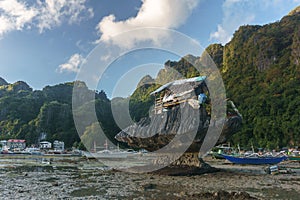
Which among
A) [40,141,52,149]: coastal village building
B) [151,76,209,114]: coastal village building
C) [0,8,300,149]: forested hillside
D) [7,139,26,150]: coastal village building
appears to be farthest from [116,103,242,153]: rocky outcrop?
[7,139,26,150]: coastal village building

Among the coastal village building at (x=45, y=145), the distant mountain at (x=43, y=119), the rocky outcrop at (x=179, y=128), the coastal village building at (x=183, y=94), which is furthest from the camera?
the distant mountain at (x=43, y=119)

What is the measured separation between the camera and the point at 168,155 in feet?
65.0

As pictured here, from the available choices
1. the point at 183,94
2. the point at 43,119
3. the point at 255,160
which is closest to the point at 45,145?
the point at 43,119

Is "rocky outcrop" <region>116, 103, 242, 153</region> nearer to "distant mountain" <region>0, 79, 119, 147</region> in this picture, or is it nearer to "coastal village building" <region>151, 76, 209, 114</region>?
"coastal village building" <region>151, 76, 209, 114</region>

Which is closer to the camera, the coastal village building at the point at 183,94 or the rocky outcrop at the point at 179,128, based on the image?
the rocky outcrop at the point at 179,128

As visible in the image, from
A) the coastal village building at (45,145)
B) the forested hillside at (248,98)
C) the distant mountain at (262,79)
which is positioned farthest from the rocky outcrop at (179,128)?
the coastal village building at (45,145)

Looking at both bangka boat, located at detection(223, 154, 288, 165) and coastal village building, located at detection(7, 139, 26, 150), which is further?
coastal village building, located at detection(7, 139, 26, 150)

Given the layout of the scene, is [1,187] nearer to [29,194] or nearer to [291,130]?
[29,194]

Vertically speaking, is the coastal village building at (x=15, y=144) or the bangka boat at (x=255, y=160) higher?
the coastal village building at (x=15, y=144)

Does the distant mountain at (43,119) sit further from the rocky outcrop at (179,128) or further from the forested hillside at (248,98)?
the rocky outcrop at (179,128)

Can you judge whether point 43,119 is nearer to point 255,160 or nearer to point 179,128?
point 255,160

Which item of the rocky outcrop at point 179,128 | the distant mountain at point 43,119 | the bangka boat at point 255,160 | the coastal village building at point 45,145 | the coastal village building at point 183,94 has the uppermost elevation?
the distant mountain at point 43,119

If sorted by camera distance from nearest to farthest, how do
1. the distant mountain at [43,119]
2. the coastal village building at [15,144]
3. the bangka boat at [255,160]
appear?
the bangka boat at [255,160] → the coastal village building at [15,144] → the distant mountain at [43,119]

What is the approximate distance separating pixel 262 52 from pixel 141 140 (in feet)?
253
